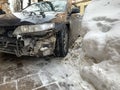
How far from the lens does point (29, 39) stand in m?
3.51

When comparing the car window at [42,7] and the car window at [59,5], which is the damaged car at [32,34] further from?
the car window at [42,7]

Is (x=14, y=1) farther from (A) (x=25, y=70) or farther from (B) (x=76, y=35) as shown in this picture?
(A) (x=25, y=70)

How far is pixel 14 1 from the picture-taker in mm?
→ 12781

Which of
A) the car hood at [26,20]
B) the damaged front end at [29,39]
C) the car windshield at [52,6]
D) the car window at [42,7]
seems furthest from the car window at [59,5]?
the damaged front end at [29,39]

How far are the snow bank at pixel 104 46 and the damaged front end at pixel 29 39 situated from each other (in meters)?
0.74

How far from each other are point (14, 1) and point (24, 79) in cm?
1054

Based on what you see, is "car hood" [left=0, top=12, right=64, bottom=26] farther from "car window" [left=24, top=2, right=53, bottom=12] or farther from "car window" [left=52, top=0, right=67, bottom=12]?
"car window" [left=24, top=2, right=53, bottom=12]

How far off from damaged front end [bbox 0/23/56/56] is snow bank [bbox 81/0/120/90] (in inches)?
29.3

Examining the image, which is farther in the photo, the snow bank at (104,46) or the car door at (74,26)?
the car door at (74,26)

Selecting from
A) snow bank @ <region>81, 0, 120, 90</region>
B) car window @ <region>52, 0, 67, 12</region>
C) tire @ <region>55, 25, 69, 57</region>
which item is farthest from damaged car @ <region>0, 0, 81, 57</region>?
snow bank @ <region>81, 0, 120, 90</region>

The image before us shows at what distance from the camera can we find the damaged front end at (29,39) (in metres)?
3.46

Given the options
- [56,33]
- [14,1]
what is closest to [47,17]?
[56,33]

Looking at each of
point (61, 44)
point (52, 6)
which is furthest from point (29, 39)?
point (52, 6)

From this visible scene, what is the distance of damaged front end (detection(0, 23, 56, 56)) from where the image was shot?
11.3 feet
